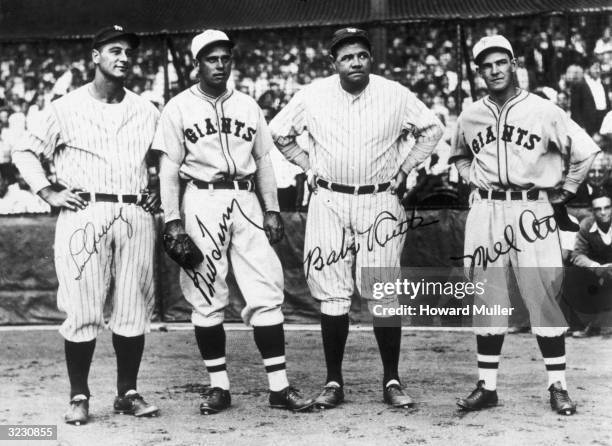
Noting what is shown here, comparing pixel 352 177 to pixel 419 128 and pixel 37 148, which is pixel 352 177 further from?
pixel 37 148

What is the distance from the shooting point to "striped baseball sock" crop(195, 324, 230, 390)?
4.66m

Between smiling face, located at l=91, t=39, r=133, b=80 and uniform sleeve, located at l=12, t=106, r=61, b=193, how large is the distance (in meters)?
0.34

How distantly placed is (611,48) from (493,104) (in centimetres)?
272

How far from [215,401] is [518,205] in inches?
72.8

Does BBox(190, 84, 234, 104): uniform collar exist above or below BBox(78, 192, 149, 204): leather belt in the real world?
above

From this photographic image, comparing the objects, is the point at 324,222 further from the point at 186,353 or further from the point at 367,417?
the point at 186,353

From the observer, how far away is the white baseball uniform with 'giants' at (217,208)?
4.61 metres

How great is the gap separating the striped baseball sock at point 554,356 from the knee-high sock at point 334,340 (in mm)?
1023

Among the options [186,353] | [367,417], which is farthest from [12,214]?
[367,417]

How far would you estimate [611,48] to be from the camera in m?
6.96

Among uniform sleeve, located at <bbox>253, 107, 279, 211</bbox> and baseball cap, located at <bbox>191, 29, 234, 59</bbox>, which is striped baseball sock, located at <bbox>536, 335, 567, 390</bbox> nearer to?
uniform sleeve, located at <bbox>253, 107, 279, 211</bbox>

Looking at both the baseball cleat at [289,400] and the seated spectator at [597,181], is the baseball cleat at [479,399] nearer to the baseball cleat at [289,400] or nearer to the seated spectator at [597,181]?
the baseball cleat at [289,400]
